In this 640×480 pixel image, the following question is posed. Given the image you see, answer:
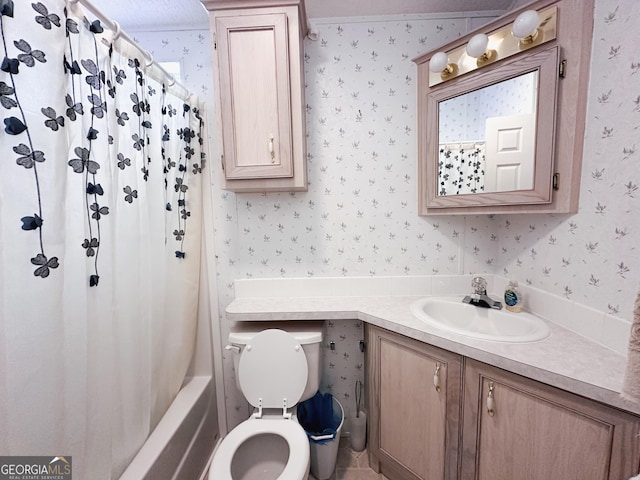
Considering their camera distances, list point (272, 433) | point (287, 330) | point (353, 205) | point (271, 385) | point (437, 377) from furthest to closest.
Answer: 1. point (353, 205)
2. point (287, 330)
3. point (271, 385)
4. point (272, 433)
5. point (437, 377)

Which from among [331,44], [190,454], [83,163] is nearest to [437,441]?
[190,454]

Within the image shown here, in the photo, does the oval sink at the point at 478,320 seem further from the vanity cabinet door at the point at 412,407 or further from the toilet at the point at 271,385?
the toilet at the point at 271,385

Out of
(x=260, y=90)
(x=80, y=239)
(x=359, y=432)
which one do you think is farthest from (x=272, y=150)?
(x=359, y=432)

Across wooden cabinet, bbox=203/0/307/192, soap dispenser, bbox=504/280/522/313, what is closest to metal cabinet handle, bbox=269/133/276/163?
wooden cabinet, bbox=203/0/307/192

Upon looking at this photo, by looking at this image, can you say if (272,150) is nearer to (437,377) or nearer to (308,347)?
(308,347)

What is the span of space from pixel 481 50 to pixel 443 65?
0.16m

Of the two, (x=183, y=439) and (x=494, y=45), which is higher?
(x=494, y=45)

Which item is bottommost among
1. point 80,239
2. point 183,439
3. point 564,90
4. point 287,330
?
point 183,439

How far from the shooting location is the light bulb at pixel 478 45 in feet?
3.57

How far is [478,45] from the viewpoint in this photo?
1.09 metres

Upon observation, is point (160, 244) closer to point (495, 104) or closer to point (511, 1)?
point (495, 104)

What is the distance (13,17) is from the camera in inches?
24.1

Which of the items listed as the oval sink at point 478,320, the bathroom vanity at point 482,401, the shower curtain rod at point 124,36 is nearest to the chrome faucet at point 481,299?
the oval sink at point 478,320

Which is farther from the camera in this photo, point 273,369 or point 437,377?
point 273,369
